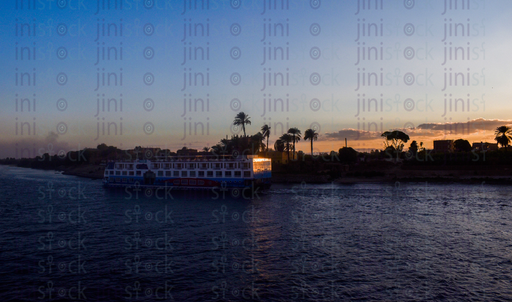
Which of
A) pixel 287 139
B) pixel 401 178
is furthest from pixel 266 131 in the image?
pixel 401 178

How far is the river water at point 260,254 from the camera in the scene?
830 inches

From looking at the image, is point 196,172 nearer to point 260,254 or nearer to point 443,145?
point 260,254

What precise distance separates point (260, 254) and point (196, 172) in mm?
50161

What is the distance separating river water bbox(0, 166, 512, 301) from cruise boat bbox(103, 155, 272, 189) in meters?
20.4

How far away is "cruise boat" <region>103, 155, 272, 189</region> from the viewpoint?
7075 cm

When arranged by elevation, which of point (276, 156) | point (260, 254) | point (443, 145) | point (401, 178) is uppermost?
point (443, 145)

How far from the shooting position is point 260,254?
2808 centimetres

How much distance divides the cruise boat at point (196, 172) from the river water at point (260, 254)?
20.4 m

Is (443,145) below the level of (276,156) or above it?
above

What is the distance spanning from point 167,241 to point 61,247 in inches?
363

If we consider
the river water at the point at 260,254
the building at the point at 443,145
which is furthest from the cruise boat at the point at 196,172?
the building at the point at 443,145

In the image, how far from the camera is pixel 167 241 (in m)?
32.2

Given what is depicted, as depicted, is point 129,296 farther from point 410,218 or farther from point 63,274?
point 410,218

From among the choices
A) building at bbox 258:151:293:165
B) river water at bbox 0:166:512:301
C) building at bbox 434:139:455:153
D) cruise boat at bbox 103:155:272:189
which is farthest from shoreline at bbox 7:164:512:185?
building at bbox 434:139:455:153
